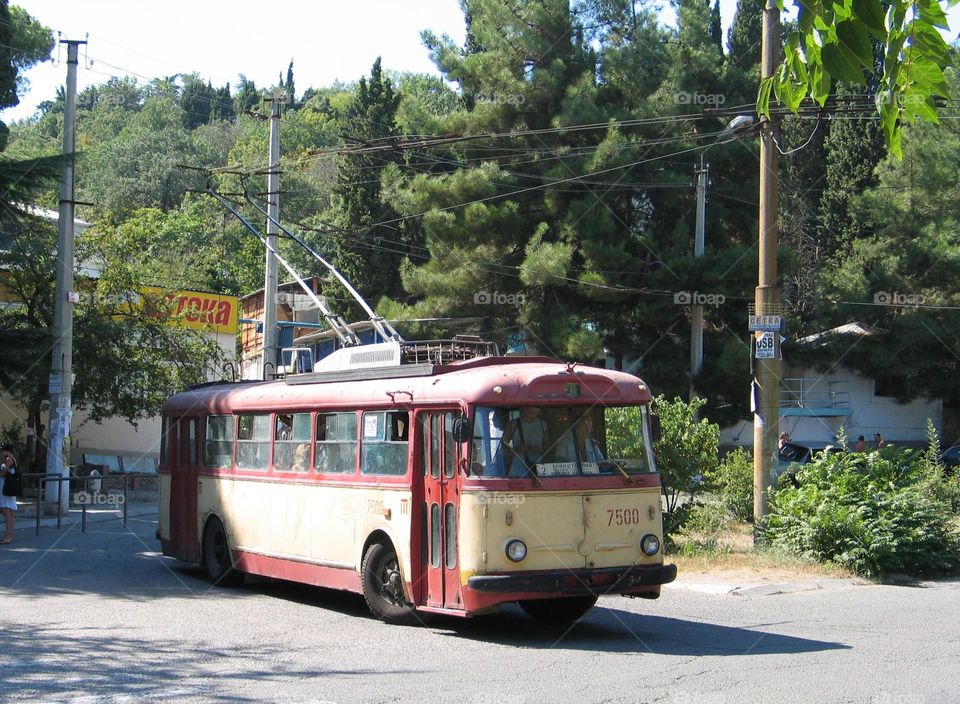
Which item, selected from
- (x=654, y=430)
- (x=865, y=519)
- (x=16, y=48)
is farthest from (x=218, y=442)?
(x=16, y=48)

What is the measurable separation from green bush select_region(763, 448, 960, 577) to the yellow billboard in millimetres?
23099

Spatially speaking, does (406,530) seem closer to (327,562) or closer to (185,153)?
(327,562)

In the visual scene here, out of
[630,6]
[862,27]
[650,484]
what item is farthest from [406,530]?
[630,6]

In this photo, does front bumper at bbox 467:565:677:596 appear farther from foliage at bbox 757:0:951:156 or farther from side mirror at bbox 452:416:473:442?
foliage at bbox 757:0:951:156

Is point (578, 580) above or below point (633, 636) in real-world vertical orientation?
above

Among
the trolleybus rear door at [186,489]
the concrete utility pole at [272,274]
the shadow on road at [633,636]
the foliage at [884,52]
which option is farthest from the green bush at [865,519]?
the concrete utility pole at [272,274]

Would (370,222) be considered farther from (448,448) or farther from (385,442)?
(448,448)

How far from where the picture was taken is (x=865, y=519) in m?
14.7

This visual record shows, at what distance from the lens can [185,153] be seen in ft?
273

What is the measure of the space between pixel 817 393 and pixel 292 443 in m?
34.9

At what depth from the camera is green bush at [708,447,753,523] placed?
18781 mm

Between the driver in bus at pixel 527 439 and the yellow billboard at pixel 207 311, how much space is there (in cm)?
Result: 2512

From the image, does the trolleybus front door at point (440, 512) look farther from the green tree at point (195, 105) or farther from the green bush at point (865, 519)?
the green tree at point (195, 105)

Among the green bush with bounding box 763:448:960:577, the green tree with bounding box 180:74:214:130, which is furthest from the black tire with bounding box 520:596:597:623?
the green tree with bounding box 180:74:214:130
